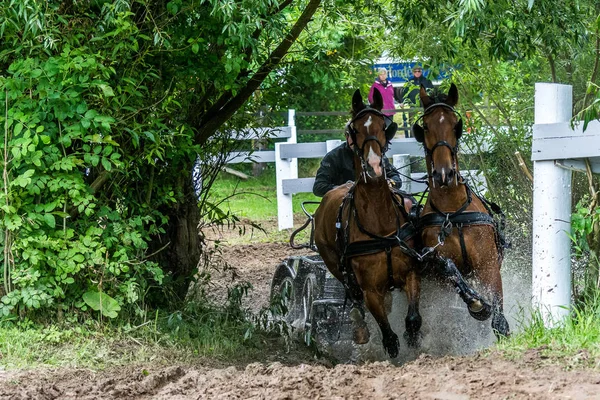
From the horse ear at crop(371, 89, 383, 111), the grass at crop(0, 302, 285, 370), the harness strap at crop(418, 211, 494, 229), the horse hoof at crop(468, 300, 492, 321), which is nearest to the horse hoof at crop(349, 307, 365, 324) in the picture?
the grass at crop(0, 302, 285, 370)

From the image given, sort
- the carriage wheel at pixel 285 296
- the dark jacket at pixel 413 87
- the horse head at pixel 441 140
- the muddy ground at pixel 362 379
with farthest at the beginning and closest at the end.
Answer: the dark jacket at pixel 413 87
the carriage wheel at pixel 285 296
the horse head at pixel 441 140
the muddy ground at pixel 362 379

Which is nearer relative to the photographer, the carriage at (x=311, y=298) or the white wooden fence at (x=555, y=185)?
the white wooden fence at (x=555, y=185)

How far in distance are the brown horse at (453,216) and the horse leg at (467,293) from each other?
74 millimetres

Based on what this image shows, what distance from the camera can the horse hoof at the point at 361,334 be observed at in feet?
27.0

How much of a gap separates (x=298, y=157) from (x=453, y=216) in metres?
7.49

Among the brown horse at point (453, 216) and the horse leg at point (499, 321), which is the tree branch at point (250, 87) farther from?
the horse leg at point (499, 321)

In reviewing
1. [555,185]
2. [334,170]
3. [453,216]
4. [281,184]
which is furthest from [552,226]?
[281,184]

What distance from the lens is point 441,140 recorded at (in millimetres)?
7375

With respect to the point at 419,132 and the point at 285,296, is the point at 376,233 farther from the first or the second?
the point at 285,296

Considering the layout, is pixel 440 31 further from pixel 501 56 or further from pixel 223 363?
pixel 223 363

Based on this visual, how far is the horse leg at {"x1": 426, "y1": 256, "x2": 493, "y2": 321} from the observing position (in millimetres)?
7145

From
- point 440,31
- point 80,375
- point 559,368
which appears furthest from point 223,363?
point 440,31

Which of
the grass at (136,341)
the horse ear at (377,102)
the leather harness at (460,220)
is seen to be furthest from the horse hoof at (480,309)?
the grass at (136,341)

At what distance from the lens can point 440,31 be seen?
30.9ft
